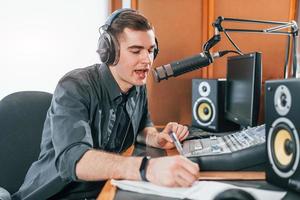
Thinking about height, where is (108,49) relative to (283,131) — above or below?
above

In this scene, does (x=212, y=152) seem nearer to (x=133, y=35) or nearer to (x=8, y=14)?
(x=133, y=35)

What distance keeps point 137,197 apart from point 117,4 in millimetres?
1568

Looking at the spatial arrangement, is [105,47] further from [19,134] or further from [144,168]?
[144,168]

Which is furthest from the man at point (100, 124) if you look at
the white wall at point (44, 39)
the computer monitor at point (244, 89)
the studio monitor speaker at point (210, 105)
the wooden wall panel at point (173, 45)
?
the white wall at point (44, 39)

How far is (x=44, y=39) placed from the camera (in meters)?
2.08

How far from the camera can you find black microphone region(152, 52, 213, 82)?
4.13 ft

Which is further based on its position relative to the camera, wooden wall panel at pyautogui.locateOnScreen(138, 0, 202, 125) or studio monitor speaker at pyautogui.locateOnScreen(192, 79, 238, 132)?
wooden wall panel at pyautogui.locateOnScreen(138, 0, 202, 125)

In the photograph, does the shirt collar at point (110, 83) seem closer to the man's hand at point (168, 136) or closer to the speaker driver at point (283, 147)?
the man's hand at point (168, 136)

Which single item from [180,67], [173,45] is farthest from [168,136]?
[173,45]

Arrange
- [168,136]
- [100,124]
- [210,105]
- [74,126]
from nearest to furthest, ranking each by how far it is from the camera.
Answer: [74,126] → [100,124] → [168,136] → [210,105]

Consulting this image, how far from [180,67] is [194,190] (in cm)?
60

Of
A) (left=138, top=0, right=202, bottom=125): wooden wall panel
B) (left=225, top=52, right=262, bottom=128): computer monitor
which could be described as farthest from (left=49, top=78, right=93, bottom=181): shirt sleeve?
(left=138, top=0, right=202, bottom=125): wooden wall panel

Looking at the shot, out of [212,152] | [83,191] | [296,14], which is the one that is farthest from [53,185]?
[296,14]

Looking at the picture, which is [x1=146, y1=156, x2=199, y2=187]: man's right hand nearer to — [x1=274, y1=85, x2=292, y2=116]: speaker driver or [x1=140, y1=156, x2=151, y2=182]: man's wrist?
[x1=140, y1=156, x2=151, y2=182]: man's wrist
